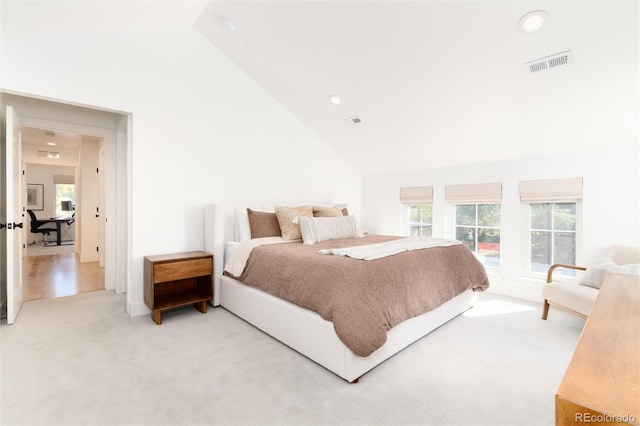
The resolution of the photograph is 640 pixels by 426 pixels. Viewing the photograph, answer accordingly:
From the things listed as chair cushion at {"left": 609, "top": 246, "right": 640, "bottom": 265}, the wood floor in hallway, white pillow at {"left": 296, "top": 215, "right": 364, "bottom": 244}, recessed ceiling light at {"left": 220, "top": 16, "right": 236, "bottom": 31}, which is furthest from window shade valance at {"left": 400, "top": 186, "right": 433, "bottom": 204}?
the wood floor in hallway

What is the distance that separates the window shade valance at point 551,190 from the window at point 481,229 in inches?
16.6

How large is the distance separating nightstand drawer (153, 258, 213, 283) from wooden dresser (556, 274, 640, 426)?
294cm

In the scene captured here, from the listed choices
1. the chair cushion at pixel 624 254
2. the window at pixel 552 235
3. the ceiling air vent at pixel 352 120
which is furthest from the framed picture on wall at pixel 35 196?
the chair cushion at pixel 624 254

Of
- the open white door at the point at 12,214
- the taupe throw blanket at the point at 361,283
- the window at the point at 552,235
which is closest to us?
the taupe throw blanket at the point at 361,283

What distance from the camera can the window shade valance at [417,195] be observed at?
4555 mm

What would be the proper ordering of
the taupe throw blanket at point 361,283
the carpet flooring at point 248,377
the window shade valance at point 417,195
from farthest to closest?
1. the window shade valance at point 417,195
2. the taupe throw blanket at point 361,283
3. the carpet flooring at point 248,377

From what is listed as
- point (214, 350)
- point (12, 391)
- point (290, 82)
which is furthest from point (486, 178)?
point (12, 391)

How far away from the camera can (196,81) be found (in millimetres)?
3449

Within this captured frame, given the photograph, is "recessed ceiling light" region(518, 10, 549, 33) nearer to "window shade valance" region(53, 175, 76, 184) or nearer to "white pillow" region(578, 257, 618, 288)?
"white pillow" region(578, 257, 618, 288)

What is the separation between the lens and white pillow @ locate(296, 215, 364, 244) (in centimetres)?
323

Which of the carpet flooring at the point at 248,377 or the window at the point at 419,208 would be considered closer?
the carpet flooring at the point at 248,377

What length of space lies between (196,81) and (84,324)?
2713mm

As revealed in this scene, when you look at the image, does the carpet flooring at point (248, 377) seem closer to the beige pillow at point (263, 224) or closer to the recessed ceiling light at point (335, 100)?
the beige pillow at point (263, 224)

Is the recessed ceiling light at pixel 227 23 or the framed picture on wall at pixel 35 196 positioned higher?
the recessed ceiling light at pixel 227 23
